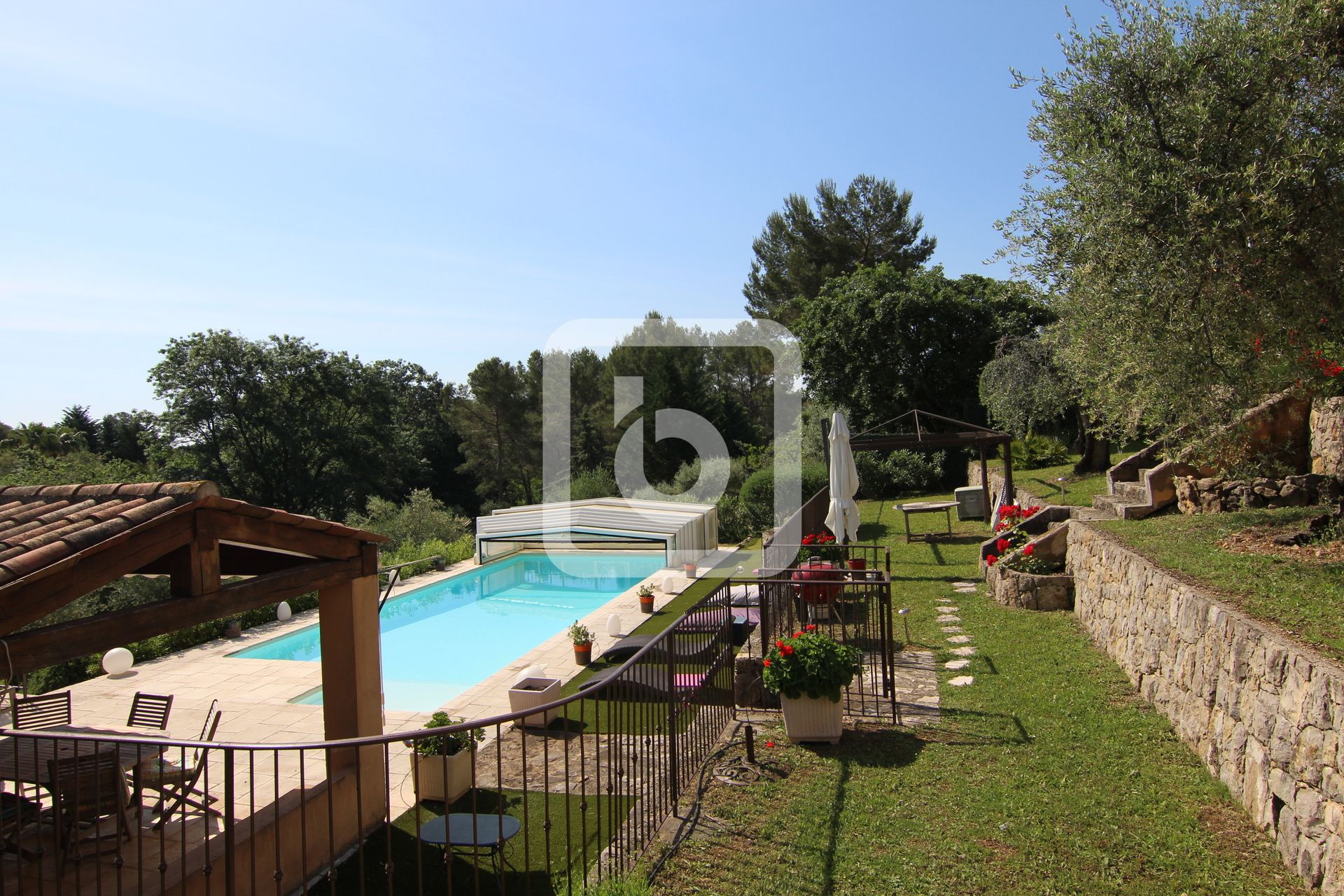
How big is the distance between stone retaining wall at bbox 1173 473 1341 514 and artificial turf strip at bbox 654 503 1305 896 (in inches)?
147

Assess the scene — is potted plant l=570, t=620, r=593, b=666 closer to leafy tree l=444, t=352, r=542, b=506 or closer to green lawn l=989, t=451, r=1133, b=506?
green lawn l=989, t=451, r=1133, b=506

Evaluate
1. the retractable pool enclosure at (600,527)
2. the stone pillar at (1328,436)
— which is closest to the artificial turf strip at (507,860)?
the stone pillar at (1328,436)

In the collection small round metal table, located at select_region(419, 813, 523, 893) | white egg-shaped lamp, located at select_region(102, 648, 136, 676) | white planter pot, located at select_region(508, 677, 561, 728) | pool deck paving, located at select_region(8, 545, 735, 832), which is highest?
small round metal table, located at select_region(419, 813, 523, 893)

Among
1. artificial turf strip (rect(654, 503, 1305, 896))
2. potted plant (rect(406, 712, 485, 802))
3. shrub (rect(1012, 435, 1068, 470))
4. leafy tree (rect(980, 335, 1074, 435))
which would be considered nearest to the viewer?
artificial turf strip (rect(654, 503, 1305, 896))

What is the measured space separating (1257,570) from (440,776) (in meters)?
6.91

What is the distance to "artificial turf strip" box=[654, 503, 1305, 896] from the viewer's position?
3.99 metres

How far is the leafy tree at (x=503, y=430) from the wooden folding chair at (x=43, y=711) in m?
33.6

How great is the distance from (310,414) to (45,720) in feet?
98.5

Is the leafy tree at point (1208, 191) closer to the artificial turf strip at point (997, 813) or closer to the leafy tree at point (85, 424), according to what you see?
the artificial turf strip at point (997, 813)

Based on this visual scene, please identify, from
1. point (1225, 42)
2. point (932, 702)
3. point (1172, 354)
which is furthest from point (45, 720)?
point (1225, 42)

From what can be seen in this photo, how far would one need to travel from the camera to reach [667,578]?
15688mm

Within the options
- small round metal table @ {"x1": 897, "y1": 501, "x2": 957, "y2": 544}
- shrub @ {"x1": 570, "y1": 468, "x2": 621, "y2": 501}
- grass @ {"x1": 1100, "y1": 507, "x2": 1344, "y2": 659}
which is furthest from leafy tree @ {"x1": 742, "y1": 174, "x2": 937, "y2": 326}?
grass @ {"x1": 1100, "y1": 507, "x2": 1344, "y2": 659}

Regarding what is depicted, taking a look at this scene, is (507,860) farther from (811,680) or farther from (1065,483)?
(1065,483)

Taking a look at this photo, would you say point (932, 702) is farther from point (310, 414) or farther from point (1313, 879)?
point (310, 414)
